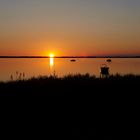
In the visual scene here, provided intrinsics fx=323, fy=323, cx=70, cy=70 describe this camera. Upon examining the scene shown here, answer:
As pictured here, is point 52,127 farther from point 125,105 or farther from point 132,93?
point 132,93

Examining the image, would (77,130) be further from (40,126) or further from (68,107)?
(68,107)

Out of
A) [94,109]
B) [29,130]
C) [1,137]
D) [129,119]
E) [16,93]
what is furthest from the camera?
[16,93]

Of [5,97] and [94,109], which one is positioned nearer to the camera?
[94,109]

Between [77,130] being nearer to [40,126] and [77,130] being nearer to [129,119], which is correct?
[40,126]

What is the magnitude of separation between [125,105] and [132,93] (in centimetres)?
247

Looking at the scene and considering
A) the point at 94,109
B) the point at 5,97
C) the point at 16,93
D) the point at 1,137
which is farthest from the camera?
the point at 16,93

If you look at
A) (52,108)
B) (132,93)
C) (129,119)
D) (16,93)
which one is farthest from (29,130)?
(132,93)

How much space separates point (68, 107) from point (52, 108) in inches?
27.0

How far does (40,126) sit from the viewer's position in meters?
11.2

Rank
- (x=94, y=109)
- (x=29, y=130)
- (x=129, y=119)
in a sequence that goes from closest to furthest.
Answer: (x=29, y=130) → (x=129, y=119) → (x=94, y=109)

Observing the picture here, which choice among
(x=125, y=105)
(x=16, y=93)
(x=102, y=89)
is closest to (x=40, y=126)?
(x=125, y=105)

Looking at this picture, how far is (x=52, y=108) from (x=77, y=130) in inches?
118

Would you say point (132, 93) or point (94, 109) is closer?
point (94, 109)

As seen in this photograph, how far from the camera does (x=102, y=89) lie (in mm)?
17438
